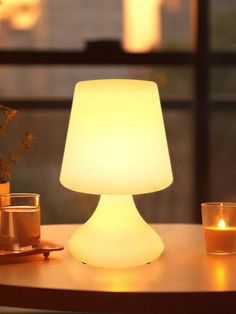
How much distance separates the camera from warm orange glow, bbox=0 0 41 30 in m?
2.54

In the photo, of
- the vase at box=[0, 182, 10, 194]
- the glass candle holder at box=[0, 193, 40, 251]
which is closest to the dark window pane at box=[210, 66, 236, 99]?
the vase at box=[0, 182, 10, 194]

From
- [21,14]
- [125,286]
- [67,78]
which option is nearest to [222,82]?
[67,78]

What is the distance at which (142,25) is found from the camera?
2607 millimetres

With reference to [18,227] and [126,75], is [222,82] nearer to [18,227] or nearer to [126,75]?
[126,75]

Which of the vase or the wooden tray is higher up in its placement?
the vase

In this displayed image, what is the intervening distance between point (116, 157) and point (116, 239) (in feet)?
0.51

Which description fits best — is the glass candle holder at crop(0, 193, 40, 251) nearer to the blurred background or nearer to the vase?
the vase

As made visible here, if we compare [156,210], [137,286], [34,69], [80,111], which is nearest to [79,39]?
[34,69]

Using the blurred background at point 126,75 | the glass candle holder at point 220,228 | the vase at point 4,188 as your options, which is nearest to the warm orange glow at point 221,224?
the glass candle holder at point 220,228

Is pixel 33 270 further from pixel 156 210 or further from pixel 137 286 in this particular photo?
pixel 156 210

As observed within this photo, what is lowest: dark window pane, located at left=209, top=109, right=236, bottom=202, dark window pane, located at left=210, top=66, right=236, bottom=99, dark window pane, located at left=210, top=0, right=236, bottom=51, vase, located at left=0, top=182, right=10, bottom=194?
dark window pane, located at left=209, top=109, right=236, bottom=202

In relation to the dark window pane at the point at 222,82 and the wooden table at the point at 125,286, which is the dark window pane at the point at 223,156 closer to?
the dark window pane at the point at 222,82

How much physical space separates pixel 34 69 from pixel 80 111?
54.8 inches

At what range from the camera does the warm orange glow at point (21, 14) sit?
2539mm
